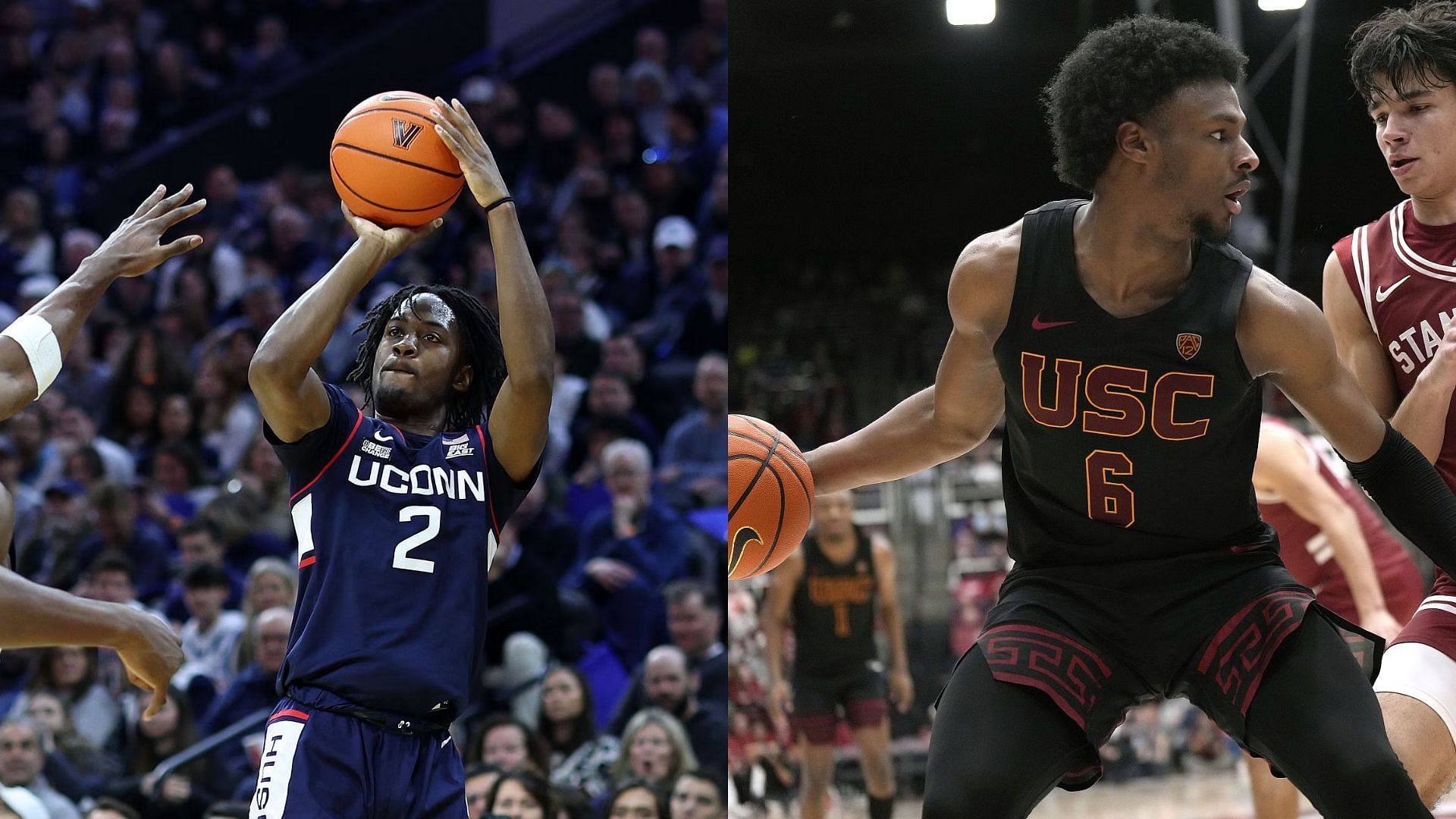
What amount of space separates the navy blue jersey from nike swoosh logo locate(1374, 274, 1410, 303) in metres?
2.02

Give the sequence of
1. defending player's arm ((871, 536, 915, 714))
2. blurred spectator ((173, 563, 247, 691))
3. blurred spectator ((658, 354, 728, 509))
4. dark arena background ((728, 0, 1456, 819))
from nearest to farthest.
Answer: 1. dark arena background ((728, 0, 1456, 819))
2. defending player's arm ((871, 536, 915, 714))
3. blurred spectator ((173, 563, 247, 691))
4. blurred spectator ((658, 354, 728, 509))

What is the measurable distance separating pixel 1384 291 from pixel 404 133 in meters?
2.32

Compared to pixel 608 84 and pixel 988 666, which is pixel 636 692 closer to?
pixel 988 666

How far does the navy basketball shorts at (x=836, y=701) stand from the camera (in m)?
6.89

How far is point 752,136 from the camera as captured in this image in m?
4.69

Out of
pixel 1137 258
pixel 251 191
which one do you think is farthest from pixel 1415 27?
pixel 251 191

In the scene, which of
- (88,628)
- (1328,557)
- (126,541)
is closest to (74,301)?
(88,628)

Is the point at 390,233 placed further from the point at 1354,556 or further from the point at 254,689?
the point at 254,689

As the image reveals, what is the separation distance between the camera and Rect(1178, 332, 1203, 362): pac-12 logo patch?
2957 millimetres

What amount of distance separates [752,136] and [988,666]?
224 cm

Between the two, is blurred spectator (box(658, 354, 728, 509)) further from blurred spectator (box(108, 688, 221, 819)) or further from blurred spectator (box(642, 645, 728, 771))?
blurred spectator (box(108, 688, 221, 819))

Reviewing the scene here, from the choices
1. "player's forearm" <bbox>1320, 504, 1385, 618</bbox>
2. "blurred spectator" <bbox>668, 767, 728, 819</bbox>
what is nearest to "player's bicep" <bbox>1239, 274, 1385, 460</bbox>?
"player's forearm" <bbox>1320, 504, 1385, 618</bbox>

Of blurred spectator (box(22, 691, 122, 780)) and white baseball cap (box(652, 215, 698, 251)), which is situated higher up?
white baseball cap (box(652, 215, 698, 251))

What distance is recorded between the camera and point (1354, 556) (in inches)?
187
